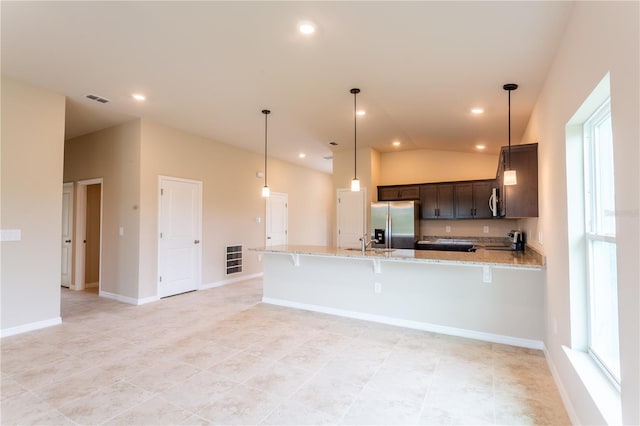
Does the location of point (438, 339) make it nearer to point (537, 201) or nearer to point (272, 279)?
point (537, 201)

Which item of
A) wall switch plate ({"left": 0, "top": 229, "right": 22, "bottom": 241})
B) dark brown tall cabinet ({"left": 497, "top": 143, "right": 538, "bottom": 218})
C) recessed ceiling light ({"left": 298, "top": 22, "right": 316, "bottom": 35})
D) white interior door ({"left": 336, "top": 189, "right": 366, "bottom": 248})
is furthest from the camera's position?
white interior door ({"left": 336, "top": 189, "right": 366, "bottom": 248})

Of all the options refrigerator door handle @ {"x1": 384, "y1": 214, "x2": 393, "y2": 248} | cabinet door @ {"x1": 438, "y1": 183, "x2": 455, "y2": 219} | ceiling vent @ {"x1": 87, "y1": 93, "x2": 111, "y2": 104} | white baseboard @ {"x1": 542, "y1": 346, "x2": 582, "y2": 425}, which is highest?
ceiling vent @ {"x1": 87, "y1": 93, "x2": 111, "y2": 104}

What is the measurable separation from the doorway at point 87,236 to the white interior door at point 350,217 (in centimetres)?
459

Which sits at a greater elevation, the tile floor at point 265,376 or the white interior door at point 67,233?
the white interior door at point 67,233

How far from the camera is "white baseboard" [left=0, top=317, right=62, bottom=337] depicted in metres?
3.59

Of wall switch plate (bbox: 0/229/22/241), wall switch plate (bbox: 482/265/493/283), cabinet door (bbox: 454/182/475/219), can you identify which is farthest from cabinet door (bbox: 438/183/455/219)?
wall switch plate (bbox: 0/229/22/241)

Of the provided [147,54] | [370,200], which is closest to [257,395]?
[147,54]

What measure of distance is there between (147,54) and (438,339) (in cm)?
412

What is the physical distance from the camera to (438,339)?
345 centimetres

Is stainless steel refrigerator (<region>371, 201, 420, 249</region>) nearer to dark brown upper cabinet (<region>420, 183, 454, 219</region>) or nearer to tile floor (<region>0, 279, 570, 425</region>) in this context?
dark brown upper cabinet (<region>420, 183, 454, 219</region>)

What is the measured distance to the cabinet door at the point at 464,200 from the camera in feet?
19.5

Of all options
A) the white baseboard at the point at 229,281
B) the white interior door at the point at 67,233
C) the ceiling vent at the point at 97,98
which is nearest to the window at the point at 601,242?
the ceiling vent at the point at 97,98

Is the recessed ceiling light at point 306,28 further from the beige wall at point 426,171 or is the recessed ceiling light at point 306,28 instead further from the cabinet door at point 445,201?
the cabinet door at point 445,201

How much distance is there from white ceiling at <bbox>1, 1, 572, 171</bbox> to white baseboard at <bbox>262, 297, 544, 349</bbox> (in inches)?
102
